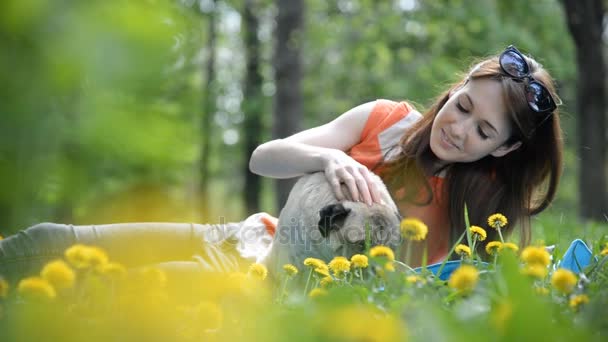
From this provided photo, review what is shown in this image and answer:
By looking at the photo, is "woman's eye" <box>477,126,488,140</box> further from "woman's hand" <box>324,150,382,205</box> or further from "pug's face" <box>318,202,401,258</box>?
"pug's face" <box>318,202,401,258</box>

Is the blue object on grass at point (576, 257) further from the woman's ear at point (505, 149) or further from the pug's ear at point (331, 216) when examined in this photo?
the pug's ear at point (331, 216)

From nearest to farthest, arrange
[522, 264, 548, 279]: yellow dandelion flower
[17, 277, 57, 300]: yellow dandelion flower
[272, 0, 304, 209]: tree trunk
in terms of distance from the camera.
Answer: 1. [17, 277, 57, 300]: yellow dandelion flower
2. [522, 264, 548, 279]: yellow dandelion flower
3. [272, 0, 304, 209]: tree trunk

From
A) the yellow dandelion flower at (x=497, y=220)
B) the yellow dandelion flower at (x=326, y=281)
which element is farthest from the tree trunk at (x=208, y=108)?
the yellow dandelion flower at (x=326, y=281)

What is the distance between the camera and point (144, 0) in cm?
84

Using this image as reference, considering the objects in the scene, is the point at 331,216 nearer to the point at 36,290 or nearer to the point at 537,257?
the point at 537,257

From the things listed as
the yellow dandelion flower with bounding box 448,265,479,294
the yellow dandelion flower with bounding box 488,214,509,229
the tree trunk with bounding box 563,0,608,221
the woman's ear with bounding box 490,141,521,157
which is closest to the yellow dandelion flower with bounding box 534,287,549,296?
the yellow dandelion flower with bounding box 448,265,479,294

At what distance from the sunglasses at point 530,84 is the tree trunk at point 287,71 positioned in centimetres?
569

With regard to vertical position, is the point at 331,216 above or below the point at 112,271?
below

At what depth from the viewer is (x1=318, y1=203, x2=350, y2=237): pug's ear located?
8.91 feet

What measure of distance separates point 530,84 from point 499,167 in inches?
22.5

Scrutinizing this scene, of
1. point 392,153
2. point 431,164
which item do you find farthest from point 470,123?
point 392,153

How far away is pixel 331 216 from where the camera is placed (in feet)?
8.89

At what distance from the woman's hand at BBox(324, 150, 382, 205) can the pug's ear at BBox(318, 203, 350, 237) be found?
0.12 metres

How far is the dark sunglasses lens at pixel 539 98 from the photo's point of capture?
337 cm
